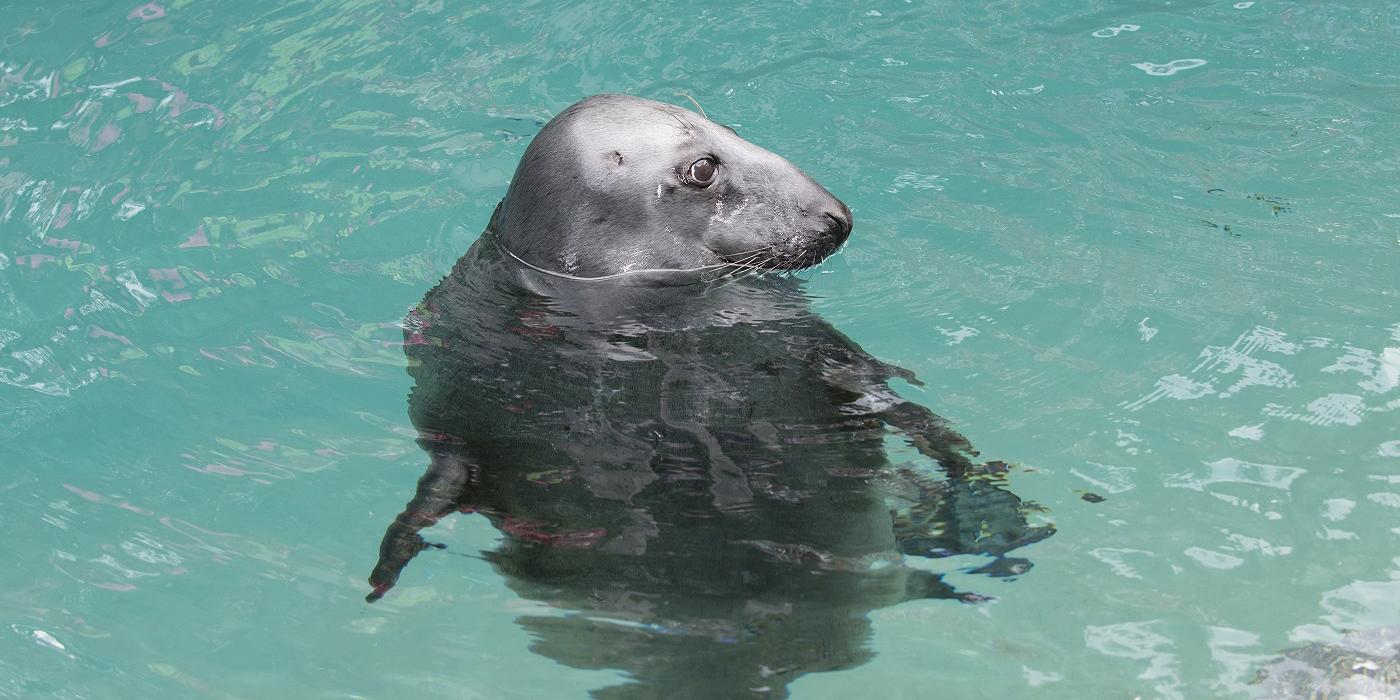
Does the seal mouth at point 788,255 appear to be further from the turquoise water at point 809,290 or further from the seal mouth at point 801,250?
the turquoise water at point 809,290

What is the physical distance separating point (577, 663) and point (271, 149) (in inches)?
188

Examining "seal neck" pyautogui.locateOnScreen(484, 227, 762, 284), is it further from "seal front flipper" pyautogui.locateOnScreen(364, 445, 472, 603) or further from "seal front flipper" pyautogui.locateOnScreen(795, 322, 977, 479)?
"seal front flipper" pyautogui.locateOnScreen(364, 445, 472, 603)

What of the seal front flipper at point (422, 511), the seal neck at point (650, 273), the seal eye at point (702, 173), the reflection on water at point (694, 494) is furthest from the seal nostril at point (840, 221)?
the seal front flipper at point (422, 511)

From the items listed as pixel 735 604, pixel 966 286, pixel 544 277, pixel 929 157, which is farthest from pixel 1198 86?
pixel 735 604

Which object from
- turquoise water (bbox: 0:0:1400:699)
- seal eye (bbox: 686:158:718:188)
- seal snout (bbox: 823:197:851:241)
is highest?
seal eye (bbox: 686:158:718:188)

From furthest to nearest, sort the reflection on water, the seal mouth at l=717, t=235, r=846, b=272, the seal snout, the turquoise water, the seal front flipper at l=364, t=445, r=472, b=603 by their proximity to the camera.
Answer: the seal snout < the seal mouth at l=717, t=235, r=846, b=272 < the turquoise water < the reflection on water < the seal front flipper at l=364, t=445, r=472, b=603

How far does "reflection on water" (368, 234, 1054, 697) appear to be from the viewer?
4.04 m

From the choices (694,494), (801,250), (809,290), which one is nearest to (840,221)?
(801,250)

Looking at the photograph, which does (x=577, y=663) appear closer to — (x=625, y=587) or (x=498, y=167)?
(x=625, y=587)

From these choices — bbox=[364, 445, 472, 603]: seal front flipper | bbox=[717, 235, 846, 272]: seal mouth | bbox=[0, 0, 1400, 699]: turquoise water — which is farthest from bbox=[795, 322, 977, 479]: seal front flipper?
bbox=[364, 445, 472, 603]: seal front flipper

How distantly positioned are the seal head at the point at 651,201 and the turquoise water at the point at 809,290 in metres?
0.65

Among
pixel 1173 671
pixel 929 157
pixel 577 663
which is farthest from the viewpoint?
pixel 929 157

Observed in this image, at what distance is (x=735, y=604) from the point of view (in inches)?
158

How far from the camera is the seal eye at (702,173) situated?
4.97 m
